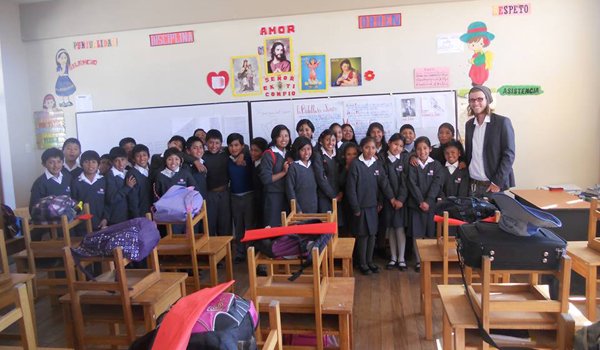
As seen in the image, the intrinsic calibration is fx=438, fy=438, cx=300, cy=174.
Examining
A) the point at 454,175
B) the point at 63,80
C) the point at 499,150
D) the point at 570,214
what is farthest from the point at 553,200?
the point at 63,80

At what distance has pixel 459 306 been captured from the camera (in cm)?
165

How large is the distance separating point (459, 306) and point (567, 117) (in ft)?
10.8

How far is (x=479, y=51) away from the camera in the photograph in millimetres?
4121

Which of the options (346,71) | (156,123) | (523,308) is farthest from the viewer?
(156,123)

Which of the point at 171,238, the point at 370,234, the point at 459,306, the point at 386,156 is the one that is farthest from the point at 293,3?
the point at 459,306

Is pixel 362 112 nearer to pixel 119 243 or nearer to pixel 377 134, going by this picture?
pixel 377 134

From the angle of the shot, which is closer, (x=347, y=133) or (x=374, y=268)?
(x=374, y=268)

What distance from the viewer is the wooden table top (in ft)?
10.3

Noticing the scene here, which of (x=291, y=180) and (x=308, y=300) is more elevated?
(x=291, y=180)

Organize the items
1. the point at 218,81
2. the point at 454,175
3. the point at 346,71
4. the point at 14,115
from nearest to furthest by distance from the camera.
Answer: the point at 454,175 → the point at 346,71 → the point at 218,81 → the point at 14,115

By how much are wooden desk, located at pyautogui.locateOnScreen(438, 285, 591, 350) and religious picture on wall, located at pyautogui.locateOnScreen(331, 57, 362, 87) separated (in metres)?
2.94

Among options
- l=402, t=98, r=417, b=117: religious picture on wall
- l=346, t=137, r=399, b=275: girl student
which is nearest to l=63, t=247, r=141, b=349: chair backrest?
l=346, t=137, r=399, b=275: girl student

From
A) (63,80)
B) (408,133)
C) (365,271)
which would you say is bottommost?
(365,271)

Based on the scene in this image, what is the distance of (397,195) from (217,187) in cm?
161
